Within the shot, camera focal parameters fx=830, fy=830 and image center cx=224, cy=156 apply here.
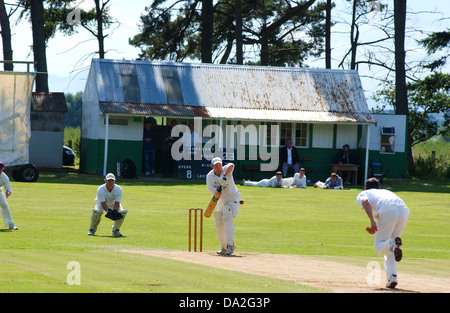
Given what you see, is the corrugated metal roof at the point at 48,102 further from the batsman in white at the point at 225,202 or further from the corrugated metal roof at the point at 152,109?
the batsman in white at the point at 225,202

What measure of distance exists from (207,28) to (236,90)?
29.8ft

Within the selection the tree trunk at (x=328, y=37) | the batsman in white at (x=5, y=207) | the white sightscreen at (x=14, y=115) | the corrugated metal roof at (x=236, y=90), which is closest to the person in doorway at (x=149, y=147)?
the corrugated metal roof at (x=236, y=90)

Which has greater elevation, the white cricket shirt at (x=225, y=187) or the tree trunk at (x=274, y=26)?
the tree trunk at (x=274, y=26)

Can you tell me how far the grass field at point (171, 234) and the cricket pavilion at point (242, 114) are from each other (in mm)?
2742

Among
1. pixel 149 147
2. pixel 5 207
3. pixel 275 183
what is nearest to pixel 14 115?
pixel 149 147

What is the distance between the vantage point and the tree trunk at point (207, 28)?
4728cm

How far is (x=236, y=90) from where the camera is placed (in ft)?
129

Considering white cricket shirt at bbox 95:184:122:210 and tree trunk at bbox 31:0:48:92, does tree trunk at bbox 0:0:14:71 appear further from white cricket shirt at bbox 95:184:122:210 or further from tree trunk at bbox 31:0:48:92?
white cricket shirt at bbox 95:184:122:210

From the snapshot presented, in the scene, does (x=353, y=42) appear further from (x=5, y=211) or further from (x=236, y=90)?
(x=5, y=211)

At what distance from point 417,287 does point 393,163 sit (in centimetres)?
2811

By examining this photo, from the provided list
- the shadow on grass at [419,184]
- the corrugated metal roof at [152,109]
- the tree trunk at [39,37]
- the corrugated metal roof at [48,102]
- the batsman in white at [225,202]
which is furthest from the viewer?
the tree trunk at [39,37]

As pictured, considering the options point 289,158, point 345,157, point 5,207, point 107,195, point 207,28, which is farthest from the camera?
point 207,28

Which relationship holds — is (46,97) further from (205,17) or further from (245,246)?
(245,246)

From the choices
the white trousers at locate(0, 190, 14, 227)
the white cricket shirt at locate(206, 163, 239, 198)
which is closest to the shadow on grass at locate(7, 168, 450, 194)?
the white trousers at locate(0, 190, 14, 227)
